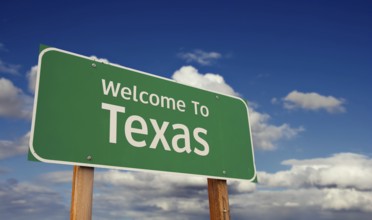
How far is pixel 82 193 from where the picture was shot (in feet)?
9.27

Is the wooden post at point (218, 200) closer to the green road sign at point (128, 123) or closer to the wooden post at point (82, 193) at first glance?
the green road sign at point (128, 123)

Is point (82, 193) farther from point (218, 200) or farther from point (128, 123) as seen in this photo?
point (218, 200)

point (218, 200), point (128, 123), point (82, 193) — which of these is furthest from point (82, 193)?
point (218, 200)

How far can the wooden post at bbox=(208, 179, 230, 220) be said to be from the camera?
3.72m

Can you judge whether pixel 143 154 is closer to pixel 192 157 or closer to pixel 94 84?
pixel 192 157

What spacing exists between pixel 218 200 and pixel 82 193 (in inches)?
62.8

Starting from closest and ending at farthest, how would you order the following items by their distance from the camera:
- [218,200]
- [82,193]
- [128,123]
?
[82,193]
[128,123]
[218,200]

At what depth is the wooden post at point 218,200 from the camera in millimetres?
3721

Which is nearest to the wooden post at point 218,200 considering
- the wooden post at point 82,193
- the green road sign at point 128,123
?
the green road sign at point 128,123

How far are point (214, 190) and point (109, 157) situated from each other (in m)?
1.35

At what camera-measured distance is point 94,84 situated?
10.8 ft

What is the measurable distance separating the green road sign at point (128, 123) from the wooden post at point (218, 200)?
0.13 metres

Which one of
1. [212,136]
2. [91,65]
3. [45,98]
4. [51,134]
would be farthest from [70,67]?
[212,136]

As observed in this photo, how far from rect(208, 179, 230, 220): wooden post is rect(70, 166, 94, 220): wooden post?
1.47 meters
